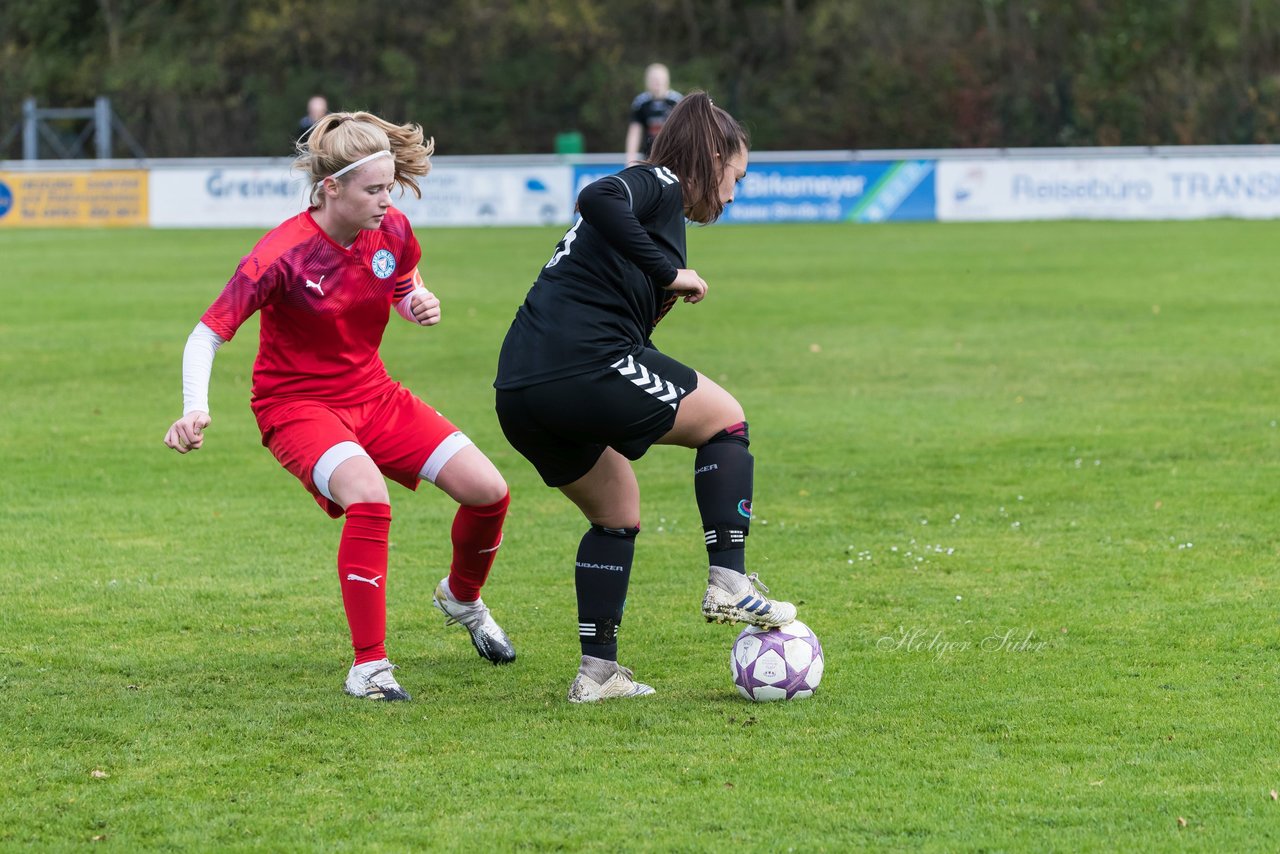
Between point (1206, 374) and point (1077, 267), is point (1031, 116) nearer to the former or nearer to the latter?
point (1077, 267)

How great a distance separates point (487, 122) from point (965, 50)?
42.0ft

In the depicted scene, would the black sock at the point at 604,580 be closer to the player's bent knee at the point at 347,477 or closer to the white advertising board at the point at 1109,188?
the player's bent knee at the point at 347,477

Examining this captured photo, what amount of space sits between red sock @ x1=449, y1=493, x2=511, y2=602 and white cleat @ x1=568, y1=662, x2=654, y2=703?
69 cm

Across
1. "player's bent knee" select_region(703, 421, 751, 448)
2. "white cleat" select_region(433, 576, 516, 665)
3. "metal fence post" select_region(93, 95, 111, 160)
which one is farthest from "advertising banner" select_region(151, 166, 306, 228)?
"player's bent knee" select_region(703, 421, 751, 448)

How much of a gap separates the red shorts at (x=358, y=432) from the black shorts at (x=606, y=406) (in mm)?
553

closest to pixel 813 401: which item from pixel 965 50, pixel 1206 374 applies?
pixel 1206 374

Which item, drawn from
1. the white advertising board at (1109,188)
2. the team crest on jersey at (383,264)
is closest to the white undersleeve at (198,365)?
the team crest on jersey at (383,264)

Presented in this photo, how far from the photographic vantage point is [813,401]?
1166 centimetres

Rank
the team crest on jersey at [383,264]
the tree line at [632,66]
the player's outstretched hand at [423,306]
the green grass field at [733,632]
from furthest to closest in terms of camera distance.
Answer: the tree line at [632,66] → the player's outstretched hand at [423,306] → the team crest on jersey at [383,264] → the green grass field at [733,632]

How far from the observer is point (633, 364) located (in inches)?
190

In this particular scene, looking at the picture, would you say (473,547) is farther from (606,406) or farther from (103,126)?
(103,126)

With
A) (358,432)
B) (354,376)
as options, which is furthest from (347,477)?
(354,376)

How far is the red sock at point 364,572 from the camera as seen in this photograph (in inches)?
200

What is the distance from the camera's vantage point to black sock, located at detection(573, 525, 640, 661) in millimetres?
5152
